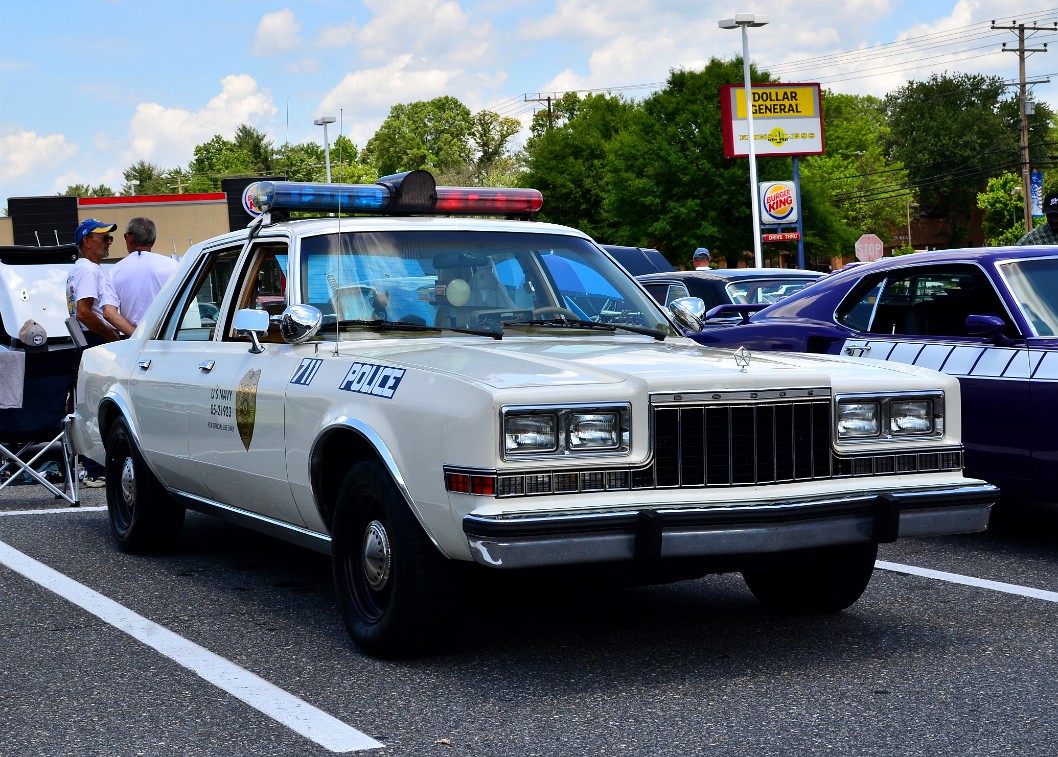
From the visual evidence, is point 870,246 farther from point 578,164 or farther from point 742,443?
point 578,164

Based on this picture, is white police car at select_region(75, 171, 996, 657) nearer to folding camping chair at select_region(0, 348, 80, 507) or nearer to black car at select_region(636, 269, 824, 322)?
folding camping chair at select_region(0, 348, 80, 507)

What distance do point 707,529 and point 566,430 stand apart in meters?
0.54

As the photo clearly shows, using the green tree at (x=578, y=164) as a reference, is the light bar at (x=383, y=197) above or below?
below

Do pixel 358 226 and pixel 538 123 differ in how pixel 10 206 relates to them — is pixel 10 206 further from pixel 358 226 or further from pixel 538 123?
pixel 358 226

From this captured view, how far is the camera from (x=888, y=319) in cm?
797

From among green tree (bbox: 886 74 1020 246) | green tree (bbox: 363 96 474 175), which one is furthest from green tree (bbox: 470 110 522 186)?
green tree (bbox: 886 74 1020 246)

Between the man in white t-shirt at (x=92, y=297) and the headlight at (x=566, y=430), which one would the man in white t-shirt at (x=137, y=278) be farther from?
the headlight at (x=566, y=430)

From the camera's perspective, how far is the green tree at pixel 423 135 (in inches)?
4577

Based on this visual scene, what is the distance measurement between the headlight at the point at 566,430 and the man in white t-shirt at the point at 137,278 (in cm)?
633

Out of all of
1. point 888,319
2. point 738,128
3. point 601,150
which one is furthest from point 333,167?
point 888,319

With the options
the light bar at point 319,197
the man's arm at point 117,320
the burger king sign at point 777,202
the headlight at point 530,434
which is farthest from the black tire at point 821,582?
the burger king sign at point 777,202

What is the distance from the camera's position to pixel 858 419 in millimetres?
5066

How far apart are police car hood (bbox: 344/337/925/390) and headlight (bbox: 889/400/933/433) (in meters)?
0.12

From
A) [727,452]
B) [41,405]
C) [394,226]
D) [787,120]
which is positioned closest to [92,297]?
[41,405]
